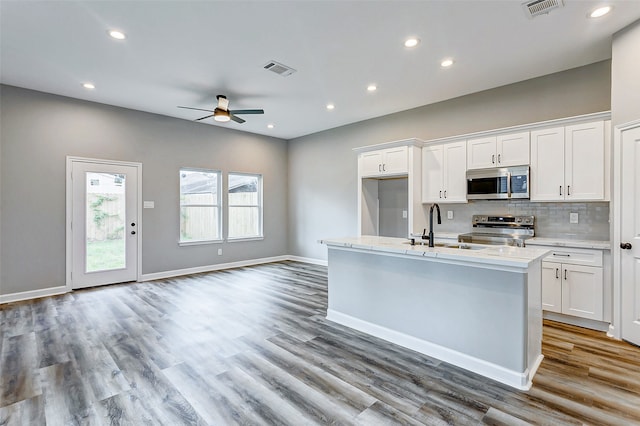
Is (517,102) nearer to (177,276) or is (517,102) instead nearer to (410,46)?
(410,46)

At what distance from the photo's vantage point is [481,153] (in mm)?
4383

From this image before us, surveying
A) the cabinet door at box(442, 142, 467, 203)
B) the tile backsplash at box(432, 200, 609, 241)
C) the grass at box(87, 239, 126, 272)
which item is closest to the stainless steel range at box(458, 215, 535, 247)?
the tile backsplash at box(432, 200, 609, 241)

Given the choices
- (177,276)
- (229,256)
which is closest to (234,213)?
(229,256)

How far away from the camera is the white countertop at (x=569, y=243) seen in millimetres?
3324

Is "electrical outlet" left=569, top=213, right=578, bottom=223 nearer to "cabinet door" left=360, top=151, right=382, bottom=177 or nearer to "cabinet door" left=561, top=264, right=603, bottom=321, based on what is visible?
"cabinet door" left=561, top=264, right=603, bottom=321

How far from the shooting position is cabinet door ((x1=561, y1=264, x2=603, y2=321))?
3332 mm

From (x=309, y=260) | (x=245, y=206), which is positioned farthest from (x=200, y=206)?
(x=309, y=260)

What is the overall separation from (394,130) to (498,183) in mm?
2268

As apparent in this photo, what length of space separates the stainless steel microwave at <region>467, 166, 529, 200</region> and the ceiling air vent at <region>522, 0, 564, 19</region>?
181 centimetres

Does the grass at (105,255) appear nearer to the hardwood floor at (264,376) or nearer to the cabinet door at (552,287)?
the hardwood floor at (264,376)

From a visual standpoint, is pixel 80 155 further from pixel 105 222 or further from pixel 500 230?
pixel 500 230

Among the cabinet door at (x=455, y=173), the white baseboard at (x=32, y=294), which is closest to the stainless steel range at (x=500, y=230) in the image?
the cabinet door at (x=455, y=173)

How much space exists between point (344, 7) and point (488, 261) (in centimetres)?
251

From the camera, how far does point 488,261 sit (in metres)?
2.34
